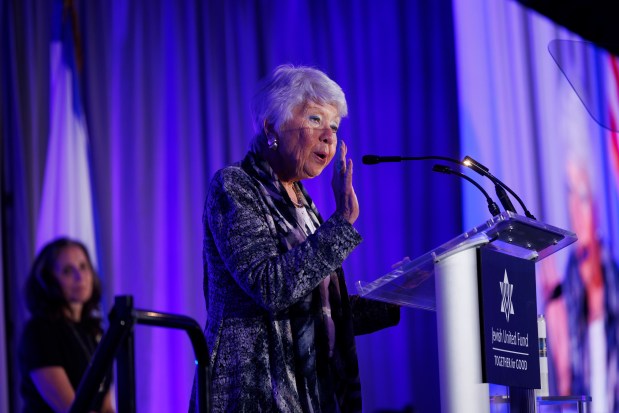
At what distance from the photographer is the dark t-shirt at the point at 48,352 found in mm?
4305

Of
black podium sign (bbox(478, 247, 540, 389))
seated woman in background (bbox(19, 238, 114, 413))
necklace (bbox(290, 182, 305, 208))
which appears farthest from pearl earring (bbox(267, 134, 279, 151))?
seated woman in background (bbox(19, 238, 114, 413))

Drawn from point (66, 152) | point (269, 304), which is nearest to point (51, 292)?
point (66, 152)

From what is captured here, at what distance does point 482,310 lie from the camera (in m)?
2.00

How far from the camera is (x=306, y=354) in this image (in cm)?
238

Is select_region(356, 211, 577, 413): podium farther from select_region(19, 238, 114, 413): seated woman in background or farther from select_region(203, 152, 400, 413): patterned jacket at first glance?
select_region(19, 238, 114, 413): seated woman in background

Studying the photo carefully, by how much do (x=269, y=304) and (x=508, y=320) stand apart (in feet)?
1.79

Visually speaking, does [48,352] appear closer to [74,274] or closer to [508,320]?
[74,274]

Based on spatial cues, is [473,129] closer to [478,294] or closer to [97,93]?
[97,93]

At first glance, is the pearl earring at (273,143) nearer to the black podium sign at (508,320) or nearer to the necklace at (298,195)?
the necklace at (298,195)

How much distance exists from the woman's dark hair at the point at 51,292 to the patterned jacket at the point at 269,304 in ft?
7.74

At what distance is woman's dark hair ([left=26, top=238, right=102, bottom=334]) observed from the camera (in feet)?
15.1

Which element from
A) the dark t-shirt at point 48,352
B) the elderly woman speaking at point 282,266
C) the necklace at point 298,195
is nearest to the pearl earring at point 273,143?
the elderly woman speaking at point 282,266

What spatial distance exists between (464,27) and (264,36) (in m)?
1.13

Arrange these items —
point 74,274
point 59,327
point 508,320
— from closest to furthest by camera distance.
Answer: point 508,320 < point 59,327 < point 74,274
